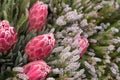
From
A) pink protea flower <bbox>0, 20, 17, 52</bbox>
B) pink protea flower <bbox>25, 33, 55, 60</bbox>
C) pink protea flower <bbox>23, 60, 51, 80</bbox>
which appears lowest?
pink protea flower <bbox>23, 60, 51, 80</bbox>

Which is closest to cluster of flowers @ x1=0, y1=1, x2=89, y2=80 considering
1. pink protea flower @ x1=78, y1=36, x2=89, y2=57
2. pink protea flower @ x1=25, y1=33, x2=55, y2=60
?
pink protea flower @ x1=25, y1=33, x2=55, y2=60

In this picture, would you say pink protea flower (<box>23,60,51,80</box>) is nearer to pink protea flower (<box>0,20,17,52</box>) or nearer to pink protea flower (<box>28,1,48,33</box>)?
pink protea flower (<box>0,20,17,52</box>)

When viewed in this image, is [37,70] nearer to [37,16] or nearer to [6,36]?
[6,36]

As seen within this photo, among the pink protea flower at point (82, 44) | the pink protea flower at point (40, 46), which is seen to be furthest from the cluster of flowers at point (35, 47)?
the pink protea flower at point (82, 44)

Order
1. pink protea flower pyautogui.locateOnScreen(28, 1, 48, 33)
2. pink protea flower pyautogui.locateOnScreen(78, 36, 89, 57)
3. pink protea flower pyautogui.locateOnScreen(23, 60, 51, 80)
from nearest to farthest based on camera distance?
1. pink protea flower pyautogui.locateOnScreen(23, 60, 51, 80)
2. pink protea flower pyautogui.locateOnScreen(28, 1, 48, 33)
3. pink protea flower pyautogui.locateOnScreen(78, 36, 89, 57)

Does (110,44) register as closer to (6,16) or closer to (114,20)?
(114,20)

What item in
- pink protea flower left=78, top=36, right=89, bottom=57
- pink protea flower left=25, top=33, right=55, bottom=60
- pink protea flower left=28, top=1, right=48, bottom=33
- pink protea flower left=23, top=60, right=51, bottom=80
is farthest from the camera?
pink protea flower left=78, top=36, right=89, bottom=57
